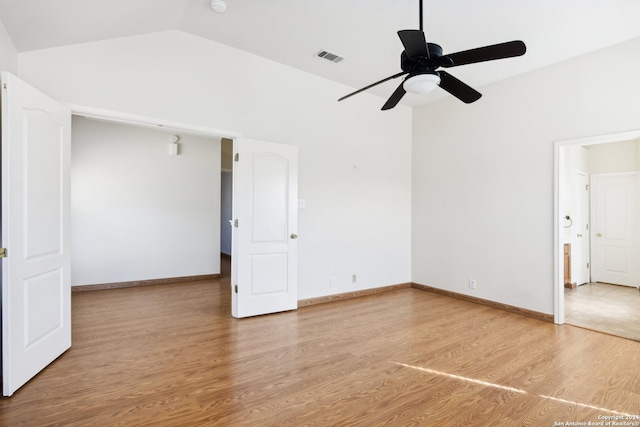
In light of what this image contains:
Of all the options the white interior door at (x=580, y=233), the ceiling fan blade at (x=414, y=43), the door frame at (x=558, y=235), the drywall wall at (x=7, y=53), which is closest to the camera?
the ceiling fan blade at (x=414, y=43)

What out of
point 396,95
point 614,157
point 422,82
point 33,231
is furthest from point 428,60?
point 614,157

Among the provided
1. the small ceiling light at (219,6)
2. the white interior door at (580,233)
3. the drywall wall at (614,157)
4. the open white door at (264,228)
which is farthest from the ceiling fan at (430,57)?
the drywall wall at (614,157)

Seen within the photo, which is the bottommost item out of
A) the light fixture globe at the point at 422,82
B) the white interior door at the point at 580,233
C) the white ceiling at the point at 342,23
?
the white interior door at the point at 580,233

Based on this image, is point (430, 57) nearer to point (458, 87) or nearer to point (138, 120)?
point (458, 87)

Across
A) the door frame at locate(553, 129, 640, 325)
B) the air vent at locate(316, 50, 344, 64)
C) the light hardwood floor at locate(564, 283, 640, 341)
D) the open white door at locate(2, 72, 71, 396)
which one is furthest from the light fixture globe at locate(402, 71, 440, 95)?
the light hardwood floor at locate(564, 283, 640, 341)

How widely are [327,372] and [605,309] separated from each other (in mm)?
4129

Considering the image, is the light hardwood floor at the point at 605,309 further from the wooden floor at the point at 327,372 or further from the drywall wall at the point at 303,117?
the drywall wall at the point at 303,117

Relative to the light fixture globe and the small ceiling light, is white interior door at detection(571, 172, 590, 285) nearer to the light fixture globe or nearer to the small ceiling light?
the light fixture globe

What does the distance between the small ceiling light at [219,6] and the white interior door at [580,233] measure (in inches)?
246

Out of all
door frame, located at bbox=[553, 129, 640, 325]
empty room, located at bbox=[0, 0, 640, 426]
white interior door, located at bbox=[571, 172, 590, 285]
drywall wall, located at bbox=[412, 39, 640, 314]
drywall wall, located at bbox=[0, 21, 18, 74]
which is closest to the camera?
empty room, located at bbox=[0, 0, 640, 426]

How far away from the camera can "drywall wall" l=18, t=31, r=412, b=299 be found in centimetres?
310

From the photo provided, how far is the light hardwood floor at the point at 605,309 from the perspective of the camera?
3.60 meters

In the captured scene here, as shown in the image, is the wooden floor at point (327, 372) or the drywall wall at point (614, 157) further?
the drywall wall at point (614, 157)

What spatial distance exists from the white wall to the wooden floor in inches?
55.3
